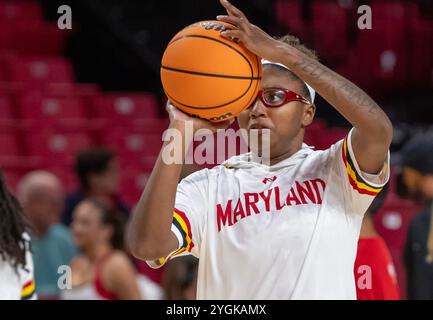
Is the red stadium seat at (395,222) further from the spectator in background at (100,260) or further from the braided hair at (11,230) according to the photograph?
the braided hair at (11,230)

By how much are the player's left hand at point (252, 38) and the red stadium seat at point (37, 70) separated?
6.55 meters

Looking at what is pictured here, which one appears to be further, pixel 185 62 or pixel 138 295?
pixel 138 295

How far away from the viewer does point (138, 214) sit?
296cm

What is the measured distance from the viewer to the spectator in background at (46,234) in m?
6.46

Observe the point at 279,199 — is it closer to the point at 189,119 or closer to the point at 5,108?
the point at 189,119

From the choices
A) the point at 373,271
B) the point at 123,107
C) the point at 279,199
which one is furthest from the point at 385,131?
the point at 123,107

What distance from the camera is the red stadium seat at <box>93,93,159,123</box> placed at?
9.47 metres

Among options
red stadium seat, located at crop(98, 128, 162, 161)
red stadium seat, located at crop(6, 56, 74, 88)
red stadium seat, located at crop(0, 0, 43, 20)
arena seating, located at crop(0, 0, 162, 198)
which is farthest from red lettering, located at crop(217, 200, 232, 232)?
red stadium seat, located at crop(0, 0, 43, 20)

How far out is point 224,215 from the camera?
3.14 metres

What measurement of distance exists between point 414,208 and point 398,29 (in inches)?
139

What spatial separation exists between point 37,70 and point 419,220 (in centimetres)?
524
